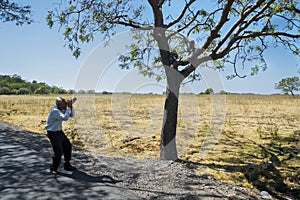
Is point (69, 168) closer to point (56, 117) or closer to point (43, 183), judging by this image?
point (43, 183)

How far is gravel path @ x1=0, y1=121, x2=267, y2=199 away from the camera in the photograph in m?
4.16

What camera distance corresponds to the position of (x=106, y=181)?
15.7 ft

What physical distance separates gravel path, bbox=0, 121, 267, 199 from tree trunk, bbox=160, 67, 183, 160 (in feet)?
1.34

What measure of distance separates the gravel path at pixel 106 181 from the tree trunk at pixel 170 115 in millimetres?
409

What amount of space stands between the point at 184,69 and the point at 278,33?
9.49 ft

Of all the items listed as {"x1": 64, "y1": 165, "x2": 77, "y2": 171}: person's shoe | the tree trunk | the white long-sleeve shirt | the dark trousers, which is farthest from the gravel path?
the white long-sleeve shirt

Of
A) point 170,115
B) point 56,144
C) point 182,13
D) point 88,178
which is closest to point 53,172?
point 56,144

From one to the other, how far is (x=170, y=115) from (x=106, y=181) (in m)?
2.93

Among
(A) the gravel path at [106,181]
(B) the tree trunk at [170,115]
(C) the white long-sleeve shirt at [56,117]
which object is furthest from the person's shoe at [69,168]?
(B) the tree trunk at [170,115]

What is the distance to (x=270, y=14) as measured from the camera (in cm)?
700

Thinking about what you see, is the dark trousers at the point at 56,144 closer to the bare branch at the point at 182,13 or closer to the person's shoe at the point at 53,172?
the person's shoe at the point at 53,172

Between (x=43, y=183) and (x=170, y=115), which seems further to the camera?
(x=170, y=115)

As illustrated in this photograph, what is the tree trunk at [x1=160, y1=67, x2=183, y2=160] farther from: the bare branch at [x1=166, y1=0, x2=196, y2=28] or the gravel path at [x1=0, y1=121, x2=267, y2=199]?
the bare branch at [x1=166, y1=0, x2=196, y2=28]

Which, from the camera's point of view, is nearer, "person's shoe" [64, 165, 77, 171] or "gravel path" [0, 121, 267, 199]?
"gravel path" [0, 121, 267, 199]
